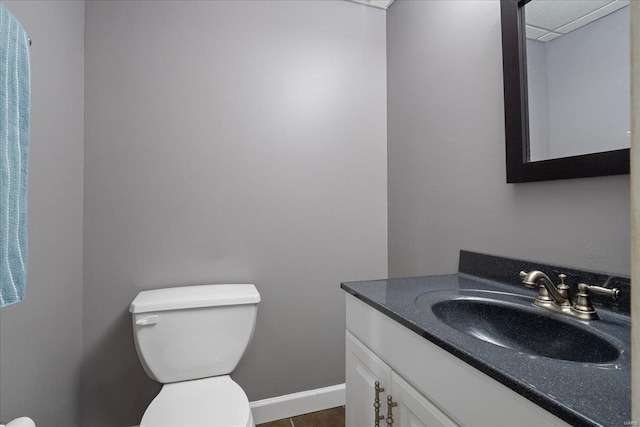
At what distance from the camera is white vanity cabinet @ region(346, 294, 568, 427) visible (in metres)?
0.58

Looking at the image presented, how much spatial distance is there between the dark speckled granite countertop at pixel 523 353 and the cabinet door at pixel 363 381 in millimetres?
190

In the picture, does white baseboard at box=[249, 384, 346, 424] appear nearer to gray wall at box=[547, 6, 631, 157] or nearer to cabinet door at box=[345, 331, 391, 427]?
cabinet door at box=[345, 331, 391, 427]

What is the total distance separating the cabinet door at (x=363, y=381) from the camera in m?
0.95

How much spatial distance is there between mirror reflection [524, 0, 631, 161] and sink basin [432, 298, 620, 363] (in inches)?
19.9

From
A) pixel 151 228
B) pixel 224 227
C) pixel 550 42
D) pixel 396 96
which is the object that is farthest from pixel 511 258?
pixel 151 228

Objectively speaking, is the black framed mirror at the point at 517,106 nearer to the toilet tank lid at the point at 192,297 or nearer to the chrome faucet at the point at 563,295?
the chrome faucet at the point at 563,295

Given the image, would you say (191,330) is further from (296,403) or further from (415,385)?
(415,385)

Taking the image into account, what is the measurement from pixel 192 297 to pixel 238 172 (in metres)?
0.66

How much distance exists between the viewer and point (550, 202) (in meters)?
1.01

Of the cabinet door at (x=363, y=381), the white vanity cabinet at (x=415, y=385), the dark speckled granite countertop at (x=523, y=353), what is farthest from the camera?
the cabinet door at (x=363, y=381)

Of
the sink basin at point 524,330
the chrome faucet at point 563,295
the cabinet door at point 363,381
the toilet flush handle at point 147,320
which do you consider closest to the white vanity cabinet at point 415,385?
the cabinet door at point 363,381

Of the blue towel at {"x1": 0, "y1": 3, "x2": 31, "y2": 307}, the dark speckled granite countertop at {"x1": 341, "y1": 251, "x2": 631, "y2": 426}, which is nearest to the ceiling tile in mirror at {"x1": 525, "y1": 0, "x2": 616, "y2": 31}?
the dark speckled granite countertop at {"x1": 341, "y1": 251, "x2": 631, "y2": 426}

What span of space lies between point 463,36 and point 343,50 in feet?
2.38

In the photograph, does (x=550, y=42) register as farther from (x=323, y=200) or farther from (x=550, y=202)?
(x=323, y=200)
